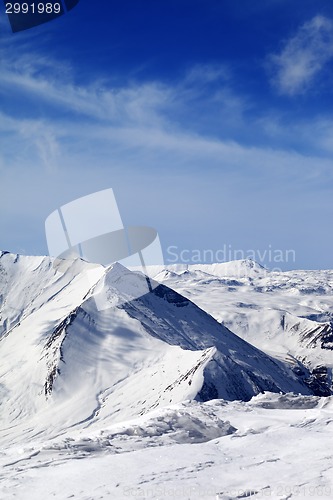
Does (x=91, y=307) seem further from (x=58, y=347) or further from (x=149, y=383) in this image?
(x=149, y=383)

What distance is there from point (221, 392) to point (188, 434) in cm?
7077

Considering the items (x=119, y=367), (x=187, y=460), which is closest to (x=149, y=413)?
(x=187, y=460)

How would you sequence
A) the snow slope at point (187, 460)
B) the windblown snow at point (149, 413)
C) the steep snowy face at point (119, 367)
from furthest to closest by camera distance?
1. the steep snowy face at point (119, 367)
2. the windblown snow at point (149, 413)
3. the snow slope at point (187, 460)

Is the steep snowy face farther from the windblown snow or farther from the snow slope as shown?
the snow slope

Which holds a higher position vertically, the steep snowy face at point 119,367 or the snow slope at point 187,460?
the snow slope at point 187,460

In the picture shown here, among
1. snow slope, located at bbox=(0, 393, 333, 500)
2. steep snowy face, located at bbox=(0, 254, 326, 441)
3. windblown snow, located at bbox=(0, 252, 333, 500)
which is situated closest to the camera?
snow slope, located at bbox=(0, 393, 333, 500)

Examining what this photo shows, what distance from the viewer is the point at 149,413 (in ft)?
196

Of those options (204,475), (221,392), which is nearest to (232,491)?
(204,475)

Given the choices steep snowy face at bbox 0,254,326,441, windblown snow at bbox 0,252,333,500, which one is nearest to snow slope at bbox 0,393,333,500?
windblown snow at bbox 0,252,333,500

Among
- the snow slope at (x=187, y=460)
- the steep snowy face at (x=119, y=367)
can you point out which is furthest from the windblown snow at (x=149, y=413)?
the steep snowy face at (x=119, y=367)

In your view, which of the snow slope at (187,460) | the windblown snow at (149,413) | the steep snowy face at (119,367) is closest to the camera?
the snow slope at (187,460)

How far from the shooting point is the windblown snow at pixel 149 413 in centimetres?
3694

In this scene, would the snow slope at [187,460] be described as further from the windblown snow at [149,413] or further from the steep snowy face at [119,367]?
the steep snowy face at [119,367]

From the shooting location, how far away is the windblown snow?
121 feet
